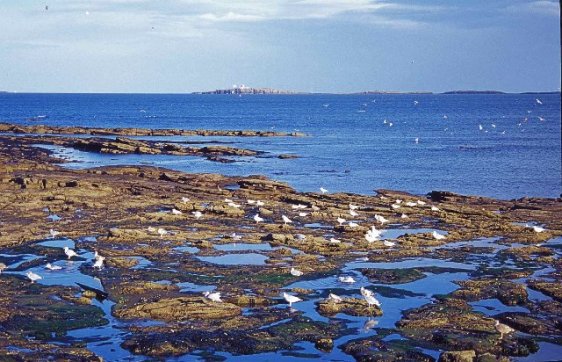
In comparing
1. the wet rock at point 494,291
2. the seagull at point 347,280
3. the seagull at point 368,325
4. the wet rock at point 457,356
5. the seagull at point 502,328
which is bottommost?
the seagull at point 368,325

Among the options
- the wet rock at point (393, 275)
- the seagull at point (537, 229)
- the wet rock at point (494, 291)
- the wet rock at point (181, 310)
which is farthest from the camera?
the seagull at point (537, 229)

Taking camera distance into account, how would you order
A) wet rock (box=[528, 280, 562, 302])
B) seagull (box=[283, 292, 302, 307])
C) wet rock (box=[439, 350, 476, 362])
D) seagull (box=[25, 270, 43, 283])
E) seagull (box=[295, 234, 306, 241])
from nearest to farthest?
wet rock (box=[439, 350, 476, 362]), seagull (box=[283, 292, 302, 307]), wet rock (box=[528, 280, 562, 302]), seagull (box=[25, 270, 43, 283]), seagull (box=[295, 234, 306, 241])

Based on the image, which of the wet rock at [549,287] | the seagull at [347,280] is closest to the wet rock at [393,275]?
the seagull at [347,280]

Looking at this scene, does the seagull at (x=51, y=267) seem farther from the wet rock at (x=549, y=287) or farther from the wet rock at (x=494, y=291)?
the wet rock at (x=549, y=287)

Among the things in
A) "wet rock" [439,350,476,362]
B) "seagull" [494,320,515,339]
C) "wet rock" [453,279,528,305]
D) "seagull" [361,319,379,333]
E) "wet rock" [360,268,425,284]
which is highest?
"seagull" [494,320,515,339]

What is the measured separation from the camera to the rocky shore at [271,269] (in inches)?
698

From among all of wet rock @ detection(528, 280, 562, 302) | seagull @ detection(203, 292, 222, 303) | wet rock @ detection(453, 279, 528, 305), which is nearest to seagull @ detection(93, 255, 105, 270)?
seagull @ detection(203, 292, 222, 303)

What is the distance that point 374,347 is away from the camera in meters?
17.3

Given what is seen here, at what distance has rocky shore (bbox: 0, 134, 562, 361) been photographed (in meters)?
17.7

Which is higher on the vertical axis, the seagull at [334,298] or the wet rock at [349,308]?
the seagull at [334,298]

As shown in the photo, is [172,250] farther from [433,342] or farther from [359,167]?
[359,167]

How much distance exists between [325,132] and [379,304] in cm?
9891

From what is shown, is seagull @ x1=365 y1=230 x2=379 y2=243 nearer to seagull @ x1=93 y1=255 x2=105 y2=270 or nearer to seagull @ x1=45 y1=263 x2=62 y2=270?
seagull @ x1=93 y1=255 x2=105 y2=270

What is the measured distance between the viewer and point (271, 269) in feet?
81.0
